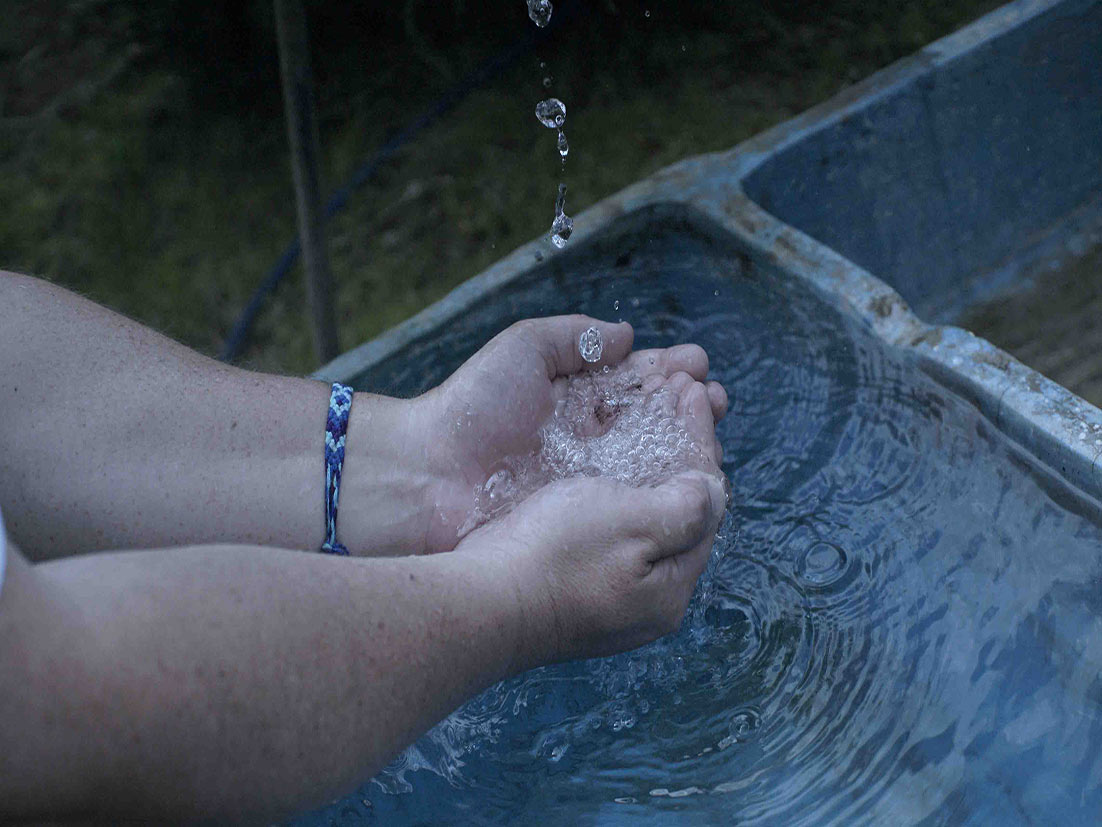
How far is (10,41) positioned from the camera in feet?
13.5

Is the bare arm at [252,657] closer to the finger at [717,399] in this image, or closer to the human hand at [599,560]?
the human hand at [599,560]

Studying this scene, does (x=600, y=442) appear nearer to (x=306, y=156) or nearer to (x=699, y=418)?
(x=699, y=418)

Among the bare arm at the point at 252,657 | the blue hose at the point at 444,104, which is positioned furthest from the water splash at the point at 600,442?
the blue hose at the point at 444,104

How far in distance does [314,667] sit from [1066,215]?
193 centimetres

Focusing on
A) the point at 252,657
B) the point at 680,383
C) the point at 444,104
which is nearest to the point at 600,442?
the point at 680,383

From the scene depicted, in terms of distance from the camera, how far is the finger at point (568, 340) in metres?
1.63

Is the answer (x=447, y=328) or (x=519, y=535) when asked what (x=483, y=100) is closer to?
(x=447, y=328)

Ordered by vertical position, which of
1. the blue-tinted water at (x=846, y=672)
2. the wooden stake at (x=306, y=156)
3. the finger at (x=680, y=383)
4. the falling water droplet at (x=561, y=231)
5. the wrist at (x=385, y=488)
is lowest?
the blue-tinted water at (x=846, y=672)

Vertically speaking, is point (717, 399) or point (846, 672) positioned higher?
point (717, 399)

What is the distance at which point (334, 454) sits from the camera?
1.55 meters

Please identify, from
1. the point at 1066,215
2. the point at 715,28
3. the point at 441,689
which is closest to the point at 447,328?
the point at 441,689

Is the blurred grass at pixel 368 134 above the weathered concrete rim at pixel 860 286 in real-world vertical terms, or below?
above

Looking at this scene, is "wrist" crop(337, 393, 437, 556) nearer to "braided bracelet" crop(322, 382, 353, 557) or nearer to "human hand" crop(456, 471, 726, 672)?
"braided bracelet" crop(322, 382, 353, 557)

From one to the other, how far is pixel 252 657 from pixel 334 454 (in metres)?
0.61
